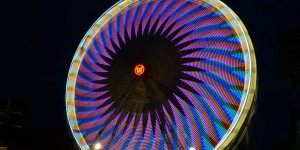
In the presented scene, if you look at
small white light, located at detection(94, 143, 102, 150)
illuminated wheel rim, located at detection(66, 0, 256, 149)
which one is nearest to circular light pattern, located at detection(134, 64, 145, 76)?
illuminated wheel rim, located at detection(66, 0, 256, 149)

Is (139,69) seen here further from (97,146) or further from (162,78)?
(97,146)

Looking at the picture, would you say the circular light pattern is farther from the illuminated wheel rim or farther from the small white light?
the small white light

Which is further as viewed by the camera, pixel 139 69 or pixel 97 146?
pixel 97 146

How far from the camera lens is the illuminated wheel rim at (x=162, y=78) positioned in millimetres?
7852

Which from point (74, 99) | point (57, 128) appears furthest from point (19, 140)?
point (74, 99)

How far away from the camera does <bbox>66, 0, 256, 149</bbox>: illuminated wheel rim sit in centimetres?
785

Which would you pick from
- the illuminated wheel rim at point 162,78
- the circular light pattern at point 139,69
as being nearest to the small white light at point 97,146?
the illuminated wheel rim at point 162,78

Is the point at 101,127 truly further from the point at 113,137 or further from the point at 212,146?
the point at 212,146

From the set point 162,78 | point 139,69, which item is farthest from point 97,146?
point 162,78

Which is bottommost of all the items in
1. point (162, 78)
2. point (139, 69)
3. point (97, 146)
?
point (97, 146)

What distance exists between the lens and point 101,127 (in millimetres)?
9219

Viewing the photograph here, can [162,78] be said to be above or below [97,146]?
above

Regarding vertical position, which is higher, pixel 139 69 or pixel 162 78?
pixel 139 69

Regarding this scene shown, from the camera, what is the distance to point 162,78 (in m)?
8.88
